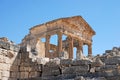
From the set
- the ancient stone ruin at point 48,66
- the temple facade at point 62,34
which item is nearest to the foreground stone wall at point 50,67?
the ancient stone ruin at point 48,66

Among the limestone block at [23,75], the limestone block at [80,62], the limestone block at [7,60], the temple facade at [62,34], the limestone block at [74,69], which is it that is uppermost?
the temple facade at [62,34]

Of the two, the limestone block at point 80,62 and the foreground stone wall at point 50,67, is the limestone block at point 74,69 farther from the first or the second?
the limestone block at point 80,62

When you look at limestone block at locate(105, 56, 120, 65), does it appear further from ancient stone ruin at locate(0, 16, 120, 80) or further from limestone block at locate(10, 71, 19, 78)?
limestone block at locate(10, 71, 19, 78)

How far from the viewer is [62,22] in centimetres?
2802

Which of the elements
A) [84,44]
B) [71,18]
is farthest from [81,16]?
[84,44]

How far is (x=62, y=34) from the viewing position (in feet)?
92.7

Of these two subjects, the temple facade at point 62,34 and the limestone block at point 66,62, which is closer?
the limestone block at point 66,62

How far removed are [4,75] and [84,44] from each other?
2304cm

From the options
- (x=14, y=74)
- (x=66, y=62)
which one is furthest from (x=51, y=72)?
(x=14, y=74)

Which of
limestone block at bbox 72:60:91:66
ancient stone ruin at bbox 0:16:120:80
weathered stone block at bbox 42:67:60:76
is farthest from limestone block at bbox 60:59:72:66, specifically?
weathered stone block at bbox 42:67:60:76

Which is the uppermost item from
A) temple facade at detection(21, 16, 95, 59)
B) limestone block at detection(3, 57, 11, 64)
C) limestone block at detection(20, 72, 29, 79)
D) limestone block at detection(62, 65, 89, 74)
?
temple facade at detection(21, 16, 95, 59)

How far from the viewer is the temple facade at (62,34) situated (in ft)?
91.8

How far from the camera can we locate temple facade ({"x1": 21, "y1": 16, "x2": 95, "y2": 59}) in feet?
91.8

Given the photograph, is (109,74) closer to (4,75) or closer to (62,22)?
(4,75)
